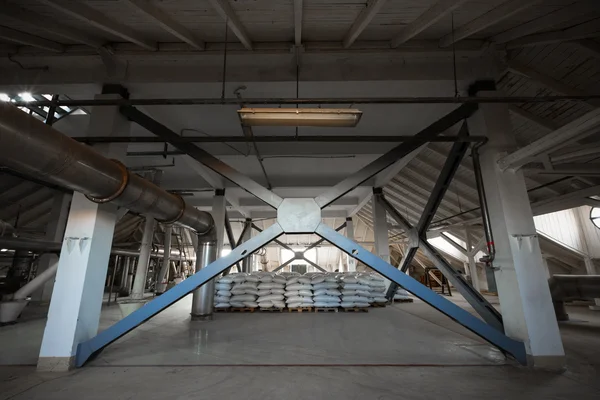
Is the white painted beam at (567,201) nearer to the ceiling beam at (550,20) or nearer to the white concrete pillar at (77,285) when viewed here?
the ceiling beam at (550,20)

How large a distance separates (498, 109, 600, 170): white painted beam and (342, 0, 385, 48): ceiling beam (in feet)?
6.63

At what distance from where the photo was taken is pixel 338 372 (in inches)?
96.5

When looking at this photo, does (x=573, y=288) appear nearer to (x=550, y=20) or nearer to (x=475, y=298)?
(x=475, y=298)

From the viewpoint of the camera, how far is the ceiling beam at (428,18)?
8.19 ft

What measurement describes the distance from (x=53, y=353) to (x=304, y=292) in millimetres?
4484

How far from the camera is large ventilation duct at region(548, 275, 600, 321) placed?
179 inches

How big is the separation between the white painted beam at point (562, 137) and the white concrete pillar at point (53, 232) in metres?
10.6

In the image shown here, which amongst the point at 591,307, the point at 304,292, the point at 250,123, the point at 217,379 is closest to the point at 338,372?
the point at 217,379

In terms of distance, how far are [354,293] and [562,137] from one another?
16.2 feet

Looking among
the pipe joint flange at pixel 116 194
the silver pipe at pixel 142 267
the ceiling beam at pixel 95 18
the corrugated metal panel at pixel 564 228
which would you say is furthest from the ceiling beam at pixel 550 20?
the silver pipe at pixel 142 267

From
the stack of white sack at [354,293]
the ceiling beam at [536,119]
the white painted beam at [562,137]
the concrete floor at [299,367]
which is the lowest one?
the concrete floor at [299,367]

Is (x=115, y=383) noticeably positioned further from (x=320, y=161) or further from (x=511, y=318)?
(x=320, y=161)

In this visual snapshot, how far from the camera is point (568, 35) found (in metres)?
2.84

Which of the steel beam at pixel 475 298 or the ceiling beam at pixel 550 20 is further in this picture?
the steel beam at pixel 475 298
